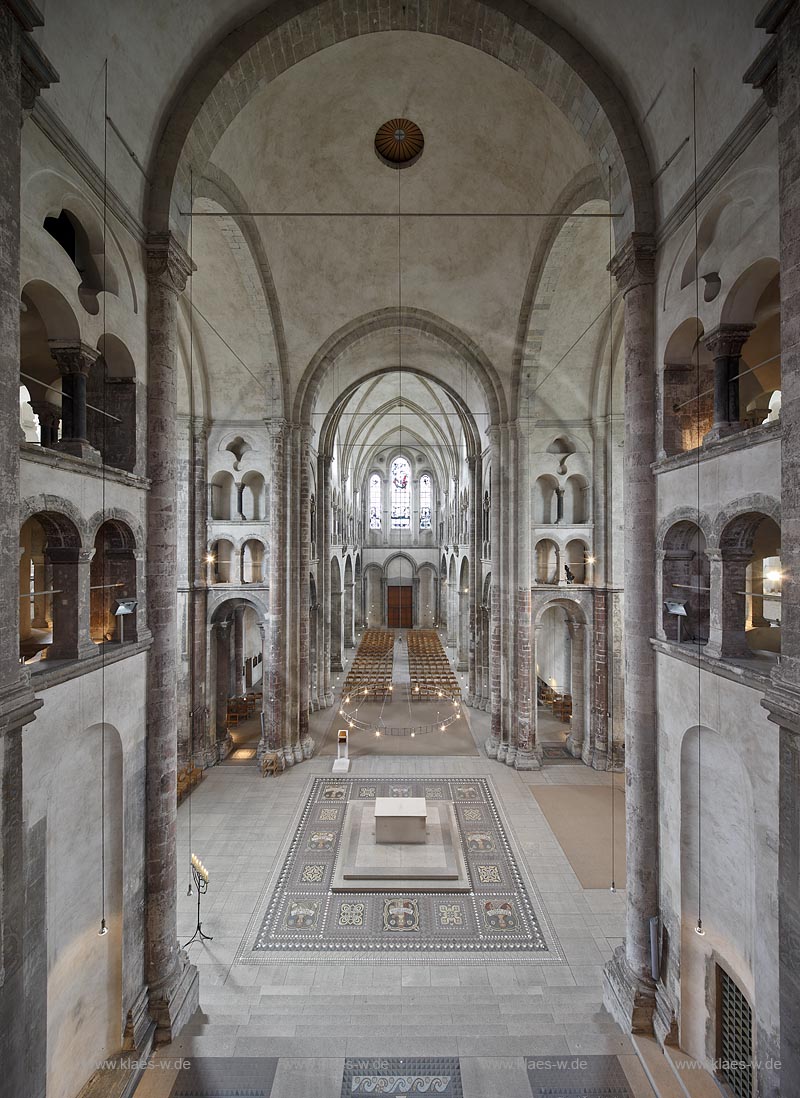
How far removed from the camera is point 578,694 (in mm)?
16344

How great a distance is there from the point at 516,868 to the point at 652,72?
41.8 ft

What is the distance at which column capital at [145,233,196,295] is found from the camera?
278 inches

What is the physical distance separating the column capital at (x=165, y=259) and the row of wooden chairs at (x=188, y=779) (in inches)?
445

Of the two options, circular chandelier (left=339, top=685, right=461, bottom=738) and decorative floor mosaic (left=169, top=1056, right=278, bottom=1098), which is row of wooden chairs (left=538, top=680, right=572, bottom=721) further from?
decorative floor mosaic (left=169, top=1056, right=278, bottom=1098)

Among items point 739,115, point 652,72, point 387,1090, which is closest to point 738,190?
point 739,115

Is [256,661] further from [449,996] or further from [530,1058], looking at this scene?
[530,1058]

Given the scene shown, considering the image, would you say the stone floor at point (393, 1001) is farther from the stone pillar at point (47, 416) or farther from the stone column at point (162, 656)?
the stone pillar at point (47, 416)

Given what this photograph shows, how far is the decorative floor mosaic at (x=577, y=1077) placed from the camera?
602 centimetres

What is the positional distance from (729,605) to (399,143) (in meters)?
11.5

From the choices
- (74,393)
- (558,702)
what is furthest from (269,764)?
(74,393)

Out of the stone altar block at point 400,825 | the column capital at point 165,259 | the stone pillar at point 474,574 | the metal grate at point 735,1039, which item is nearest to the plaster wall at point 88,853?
the column capital at point 165,259

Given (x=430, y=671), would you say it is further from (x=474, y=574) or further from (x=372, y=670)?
(x=474, y=574)

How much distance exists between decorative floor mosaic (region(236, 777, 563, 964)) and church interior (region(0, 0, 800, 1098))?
0.07 meters

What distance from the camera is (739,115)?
17.9ft
